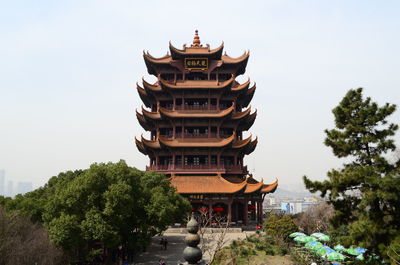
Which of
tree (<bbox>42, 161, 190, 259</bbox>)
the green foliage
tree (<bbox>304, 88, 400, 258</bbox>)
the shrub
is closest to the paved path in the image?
tree (<bbox>42, 161, 190, 259</bbox>)

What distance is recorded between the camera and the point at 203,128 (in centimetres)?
3841

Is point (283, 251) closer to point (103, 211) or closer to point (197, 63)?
point (103, 211)

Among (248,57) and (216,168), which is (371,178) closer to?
(216,168)

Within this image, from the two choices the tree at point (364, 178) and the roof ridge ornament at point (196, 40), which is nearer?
the tree at point (364, 178)

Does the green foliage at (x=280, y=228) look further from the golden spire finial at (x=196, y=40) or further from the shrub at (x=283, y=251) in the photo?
the golden spire finial at (x=196, y=40)

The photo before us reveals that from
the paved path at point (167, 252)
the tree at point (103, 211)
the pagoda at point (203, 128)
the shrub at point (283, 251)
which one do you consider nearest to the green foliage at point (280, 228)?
the paved path at point (167, 252)

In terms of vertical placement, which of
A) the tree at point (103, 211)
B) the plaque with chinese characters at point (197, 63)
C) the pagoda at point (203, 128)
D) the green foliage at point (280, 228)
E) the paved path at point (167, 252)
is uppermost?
the plaque with chinese characters at point (197, 63)

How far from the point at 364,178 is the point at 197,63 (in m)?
29.3

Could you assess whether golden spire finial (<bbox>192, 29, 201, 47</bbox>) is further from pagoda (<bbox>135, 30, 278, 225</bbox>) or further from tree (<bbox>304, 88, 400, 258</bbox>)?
tree (<bbox>304, 88, 400, 258</bbox>)

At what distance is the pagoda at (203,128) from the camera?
1330 inches

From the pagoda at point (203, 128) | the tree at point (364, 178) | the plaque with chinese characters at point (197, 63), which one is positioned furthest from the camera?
the plaque with chinese characters at point (197, 63)

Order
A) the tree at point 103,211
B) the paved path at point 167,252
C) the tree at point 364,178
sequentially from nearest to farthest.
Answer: the tree at point 364,178
the tree at point 103,211
the paved path at point 167,252

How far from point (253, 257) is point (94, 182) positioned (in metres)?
11.7

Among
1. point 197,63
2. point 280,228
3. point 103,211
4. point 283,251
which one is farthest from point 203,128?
point 103,211
